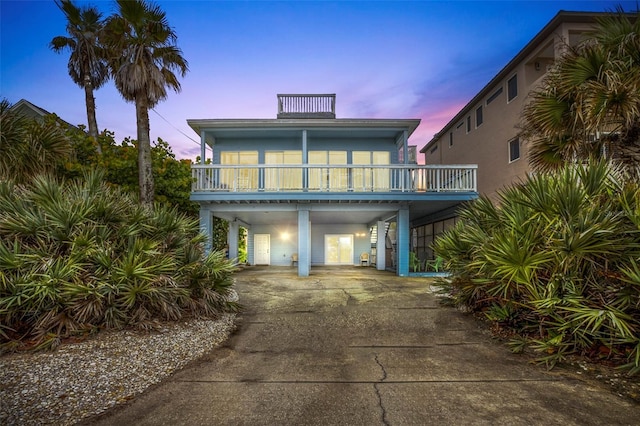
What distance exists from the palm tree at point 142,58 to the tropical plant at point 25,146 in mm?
2488

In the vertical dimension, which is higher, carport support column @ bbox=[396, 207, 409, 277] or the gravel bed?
carport support column @ bbox=[396, 207, 409, 277]

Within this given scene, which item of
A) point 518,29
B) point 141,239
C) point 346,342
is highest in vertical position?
point 518,29

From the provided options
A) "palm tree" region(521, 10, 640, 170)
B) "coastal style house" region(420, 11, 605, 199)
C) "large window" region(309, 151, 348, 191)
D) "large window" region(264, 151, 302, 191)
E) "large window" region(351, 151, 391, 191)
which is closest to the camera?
"palm tree" region(521, 10, 640, 170)

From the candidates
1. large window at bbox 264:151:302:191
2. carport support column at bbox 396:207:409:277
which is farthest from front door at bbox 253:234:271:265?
carport support column at bbox 396:207:409:277

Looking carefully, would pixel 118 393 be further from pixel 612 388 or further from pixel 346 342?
pixel 612 388

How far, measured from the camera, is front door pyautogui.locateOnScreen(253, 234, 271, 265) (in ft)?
58.3

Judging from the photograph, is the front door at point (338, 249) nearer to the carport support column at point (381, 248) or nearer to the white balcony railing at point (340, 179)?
the carport support column at point (381, 248)

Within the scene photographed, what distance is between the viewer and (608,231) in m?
3.89

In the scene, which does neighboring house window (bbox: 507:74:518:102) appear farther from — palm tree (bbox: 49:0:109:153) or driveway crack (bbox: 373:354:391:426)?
palm tree (bbox: 49:0:109:153)

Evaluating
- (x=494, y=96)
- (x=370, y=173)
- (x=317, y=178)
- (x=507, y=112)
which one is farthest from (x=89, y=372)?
(x=494, y=96)

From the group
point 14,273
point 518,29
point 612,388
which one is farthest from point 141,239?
point 518,29

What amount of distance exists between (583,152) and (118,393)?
9085 millimetres

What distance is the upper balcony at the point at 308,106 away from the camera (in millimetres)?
15266

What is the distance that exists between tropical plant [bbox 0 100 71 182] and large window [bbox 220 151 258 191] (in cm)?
522
